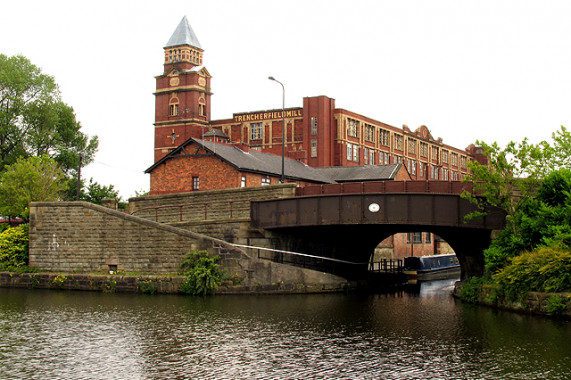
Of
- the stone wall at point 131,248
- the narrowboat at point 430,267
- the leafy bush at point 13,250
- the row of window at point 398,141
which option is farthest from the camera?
the row of window at point 398,141

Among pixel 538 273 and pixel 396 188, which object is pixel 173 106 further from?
pixel 538 273

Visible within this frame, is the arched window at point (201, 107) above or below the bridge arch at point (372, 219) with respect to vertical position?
above

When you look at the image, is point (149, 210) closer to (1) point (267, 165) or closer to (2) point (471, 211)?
(1) point (267, 165)

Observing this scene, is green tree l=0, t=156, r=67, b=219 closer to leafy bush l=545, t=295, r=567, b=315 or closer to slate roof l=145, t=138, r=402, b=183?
slate roof l=145, t=138, r=402, b=183

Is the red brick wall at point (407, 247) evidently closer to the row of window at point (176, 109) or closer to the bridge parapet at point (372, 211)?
the bridge parapet at point (372, 211)

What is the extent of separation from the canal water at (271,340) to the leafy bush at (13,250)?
8411 millimetres

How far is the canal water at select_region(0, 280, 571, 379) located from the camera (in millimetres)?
15797

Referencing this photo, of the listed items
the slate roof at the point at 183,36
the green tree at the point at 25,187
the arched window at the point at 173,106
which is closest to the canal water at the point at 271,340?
the green tree at the point at 25,187

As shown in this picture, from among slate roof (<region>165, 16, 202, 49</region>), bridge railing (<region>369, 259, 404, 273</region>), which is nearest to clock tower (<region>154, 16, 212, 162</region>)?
slate roof (<region>165, 16, 202, 49</region>)

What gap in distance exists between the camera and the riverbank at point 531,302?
23.3 metres

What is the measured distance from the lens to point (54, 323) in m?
22.8

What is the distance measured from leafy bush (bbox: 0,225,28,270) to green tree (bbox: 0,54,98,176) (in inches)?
990

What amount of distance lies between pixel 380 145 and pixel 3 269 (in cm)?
6445

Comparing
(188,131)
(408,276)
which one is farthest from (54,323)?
(188,131)
